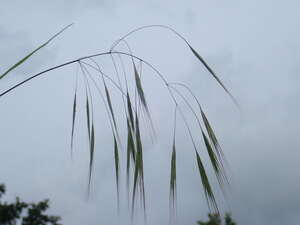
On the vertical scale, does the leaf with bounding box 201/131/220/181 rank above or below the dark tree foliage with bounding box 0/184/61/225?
below

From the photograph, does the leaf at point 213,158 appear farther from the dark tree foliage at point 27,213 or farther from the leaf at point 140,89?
the dark tree foliage at point 27,213

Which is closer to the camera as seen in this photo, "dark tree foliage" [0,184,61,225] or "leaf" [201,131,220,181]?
"leaf" [201,131,220,181]

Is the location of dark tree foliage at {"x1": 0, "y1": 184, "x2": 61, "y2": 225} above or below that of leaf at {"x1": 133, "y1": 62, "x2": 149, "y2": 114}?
above

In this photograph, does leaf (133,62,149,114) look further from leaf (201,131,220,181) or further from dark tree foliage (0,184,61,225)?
dark tree foliage (0,184,61,225)

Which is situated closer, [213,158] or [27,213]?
[213,158]

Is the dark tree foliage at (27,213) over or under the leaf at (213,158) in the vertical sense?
over

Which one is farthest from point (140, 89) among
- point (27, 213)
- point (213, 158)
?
point (27, 213)

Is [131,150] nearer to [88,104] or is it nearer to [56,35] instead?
[88,104]

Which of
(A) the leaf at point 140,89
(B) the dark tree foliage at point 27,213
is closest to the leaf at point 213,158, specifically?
(A) the leaf at point 140,89

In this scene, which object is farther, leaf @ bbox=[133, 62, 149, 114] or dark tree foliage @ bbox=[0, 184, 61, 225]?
dark tree foliage @ bbox=[0, 184, 61, 225]

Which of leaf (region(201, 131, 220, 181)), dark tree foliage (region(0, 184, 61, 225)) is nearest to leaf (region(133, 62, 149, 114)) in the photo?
leaf (region(201, 131, 220, 181))

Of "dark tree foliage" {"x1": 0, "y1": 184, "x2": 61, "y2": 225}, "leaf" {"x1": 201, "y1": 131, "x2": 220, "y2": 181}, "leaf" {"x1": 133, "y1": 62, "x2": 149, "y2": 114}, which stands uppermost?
"dark tree foliage" {"x1": 0, "y1": 184, "x2": 61, "y2": 225}

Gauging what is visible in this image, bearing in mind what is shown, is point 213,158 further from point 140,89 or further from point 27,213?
point 27,213
